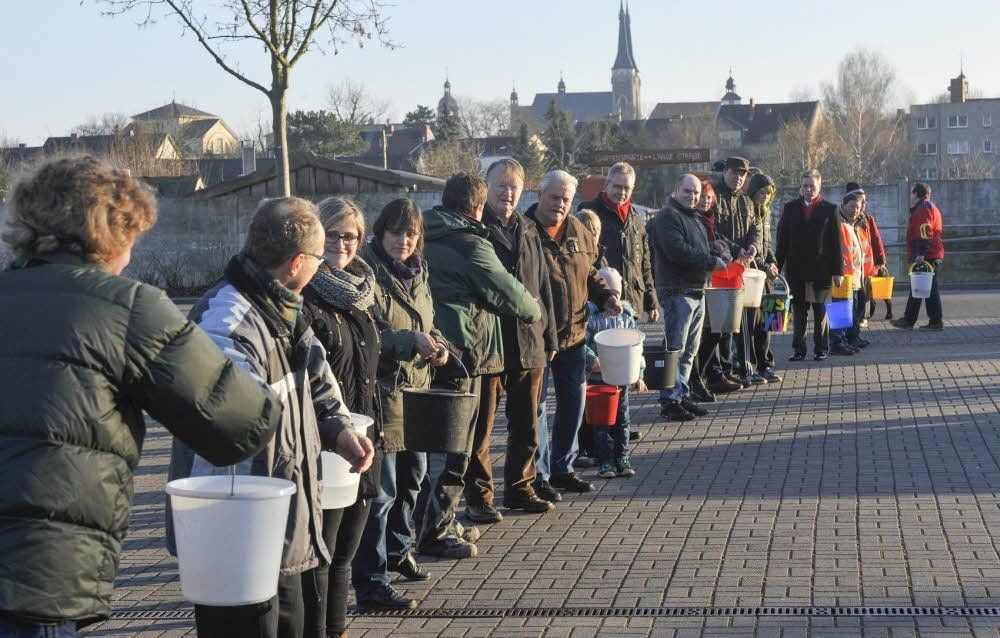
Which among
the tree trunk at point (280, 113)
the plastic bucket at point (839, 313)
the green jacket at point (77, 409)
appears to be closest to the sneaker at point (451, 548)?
the green jacket at point (77, 409)

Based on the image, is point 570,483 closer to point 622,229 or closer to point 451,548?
Answer: point 451,548

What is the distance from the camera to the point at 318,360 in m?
4.42

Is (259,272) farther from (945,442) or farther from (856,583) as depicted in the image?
(945,442)

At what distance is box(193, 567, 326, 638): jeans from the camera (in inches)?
152

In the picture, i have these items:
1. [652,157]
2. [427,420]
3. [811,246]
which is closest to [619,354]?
[427,420]

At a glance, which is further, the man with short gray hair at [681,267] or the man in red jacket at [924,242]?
the man in red jacket at [924,242]

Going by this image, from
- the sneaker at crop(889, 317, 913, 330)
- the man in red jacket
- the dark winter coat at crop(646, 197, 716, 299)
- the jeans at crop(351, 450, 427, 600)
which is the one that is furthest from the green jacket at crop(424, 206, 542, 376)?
the sneaker at crop(889, 317, 913, 330)

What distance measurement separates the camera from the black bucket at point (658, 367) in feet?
33.6

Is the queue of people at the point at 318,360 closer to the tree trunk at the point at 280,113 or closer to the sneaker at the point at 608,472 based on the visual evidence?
the sneaker at the point at 608,472

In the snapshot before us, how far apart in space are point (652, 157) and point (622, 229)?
19766 millimetres

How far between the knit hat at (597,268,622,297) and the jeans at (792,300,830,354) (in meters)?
6.57

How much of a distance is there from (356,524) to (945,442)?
6.01 m

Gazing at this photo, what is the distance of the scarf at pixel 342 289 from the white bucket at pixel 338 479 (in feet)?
1.39

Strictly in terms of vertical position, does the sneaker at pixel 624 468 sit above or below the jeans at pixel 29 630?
below
